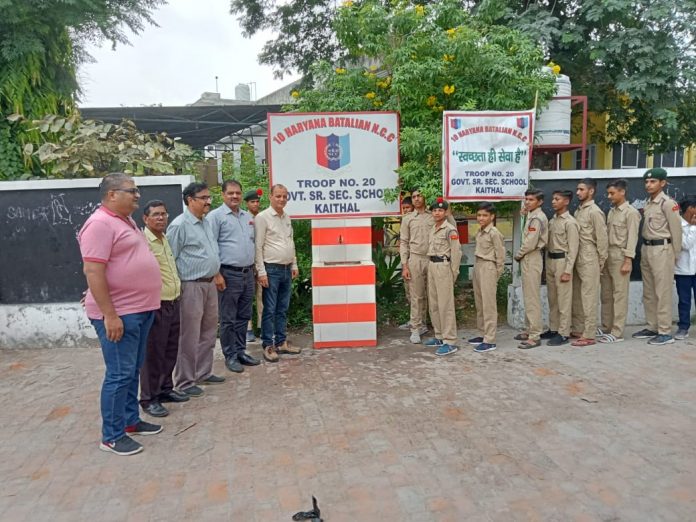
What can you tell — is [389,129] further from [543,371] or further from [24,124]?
[24,124]

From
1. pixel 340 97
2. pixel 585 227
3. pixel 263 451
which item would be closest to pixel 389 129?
pixel 340 97

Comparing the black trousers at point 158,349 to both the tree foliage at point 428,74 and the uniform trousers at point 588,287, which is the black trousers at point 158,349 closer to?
the tree foliage at point 428,74

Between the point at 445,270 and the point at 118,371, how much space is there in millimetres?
3524

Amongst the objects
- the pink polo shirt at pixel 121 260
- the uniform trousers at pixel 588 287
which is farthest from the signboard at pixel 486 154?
the pink polo shirt at pixel 121 260

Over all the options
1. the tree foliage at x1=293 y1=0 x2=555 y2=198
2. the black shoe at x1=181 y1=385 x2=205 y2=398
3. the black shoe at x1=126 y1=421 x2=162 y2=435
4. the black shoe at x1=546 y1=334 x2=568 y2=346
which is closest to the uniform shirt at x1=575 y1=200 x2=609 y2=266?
the black shoe at x1=546 y1=334 x2=568 y2=346

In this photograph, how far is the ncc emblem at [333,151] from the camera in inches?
263

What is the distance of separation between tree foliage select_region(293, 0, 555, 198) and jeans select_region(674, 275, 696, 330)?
271 cm

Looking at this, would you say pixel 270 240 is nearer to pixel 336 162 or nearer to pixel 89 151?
pixel 336 162

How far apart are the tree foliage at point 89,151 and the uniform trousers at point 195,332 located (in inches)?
113

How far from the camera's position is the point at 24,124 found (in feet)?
24.0

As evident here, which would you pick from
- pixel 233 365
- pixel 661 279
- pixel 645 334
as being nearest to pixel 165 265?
pixel 233 365

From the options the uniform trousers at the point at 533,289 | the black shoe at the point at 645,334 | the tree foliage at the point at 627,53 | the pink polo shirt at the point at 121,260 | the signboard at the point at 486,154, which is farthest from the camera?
the tree foliage at the point at 627,53

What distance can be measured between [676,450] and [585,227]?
9.63ft

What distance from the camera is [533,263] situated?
6105 millimetres
